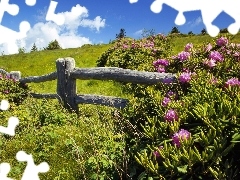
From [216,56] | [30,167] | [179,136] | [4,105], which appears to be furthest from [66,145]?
[4,105]

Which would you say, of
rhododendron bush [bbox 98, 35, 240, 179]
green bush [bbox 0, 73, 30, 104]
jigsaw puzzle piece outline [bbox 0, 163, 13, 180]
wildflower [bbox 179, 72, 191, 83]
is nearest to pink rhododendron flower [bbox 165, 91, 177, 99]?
rhododendron bush [bbox 98, 35, 240, 179]

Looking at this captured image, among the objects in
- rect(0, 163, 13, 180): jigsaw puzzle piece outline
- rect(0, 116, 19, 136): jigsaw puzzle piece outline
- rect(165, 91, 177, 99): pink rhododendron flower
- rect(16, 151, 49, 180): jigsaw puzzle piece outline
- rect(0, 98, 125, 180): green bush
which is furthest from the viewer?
rect(0, 116, 19, 136): jigsaw puzzle piece outline

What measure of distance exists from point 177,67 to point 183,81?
131 centimetres

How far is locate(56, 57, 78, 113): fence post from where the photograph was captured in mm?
8734

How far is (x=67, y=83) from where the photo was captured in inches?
346

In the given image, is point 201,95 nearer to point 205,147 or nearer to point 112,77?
point 205,147

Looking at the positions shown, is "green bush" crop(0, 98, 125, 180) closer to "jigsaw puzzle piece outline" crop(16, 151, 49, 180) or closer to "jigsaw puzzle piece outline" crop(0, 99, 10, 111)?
→ "jigsaw puzzle piece outline" crop(16, 151, 49, 180)

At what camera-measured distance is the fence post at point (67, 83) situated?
28.7ft

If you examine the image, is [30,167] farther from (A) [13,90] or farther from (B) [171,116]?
(A) [13,90]

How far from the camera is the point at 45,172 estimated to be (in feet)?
16.6

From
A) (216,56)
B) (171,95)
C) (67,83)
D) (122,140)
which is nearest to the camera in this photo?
(171,95)

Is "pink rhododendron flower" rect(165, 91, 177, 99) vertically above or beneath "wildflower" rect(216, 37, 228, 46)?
beneath

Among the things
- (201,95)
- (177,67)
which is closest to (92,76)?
(177,67)

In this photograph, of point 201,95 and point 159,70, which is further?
point 159,70
